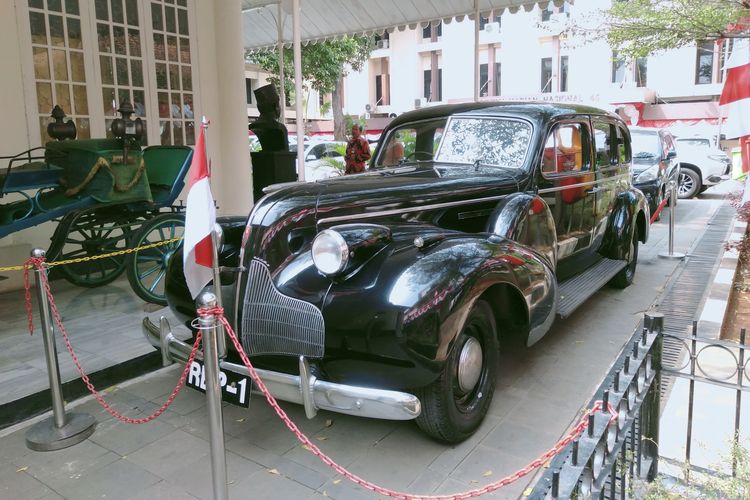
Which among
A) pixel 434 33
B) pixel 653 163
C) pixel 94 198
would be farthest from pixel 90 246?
pixel 434 33

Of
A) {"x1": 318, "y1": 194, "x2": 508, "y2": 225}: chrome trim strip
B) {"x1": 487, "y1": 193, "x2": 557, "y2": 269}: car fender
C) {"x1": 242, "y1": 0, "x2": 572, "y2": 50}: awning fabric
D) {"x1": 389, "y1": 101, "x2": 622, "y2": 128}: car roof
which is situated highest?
{"x1": 242, "y1": 0, "x2": 572, "y2": 50}: awning fabric

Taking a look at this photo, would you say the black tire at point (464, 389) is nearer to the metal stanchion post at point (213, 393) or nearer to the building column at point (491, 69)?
the metal stanchion post at point (213, 393)

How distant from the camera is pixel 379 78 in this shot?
123 ft

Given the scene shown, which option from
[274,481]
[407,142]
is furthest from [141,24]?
[274,481]

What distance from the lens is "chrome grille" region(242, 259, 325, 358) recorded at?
282 cm

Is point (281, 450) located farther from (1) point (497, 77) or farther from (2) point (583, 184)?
(1) point (497, 77)

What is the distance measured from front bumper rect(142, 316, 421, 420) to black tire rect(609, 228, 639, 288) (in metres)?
4.24

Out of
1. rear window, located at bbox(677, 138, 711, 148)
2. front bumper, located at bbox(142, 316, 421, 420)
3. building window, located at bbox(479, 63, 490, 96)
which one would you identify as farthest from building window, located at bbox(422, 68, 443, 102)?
front bumper, located at bbox(142, 316, 421, 420)

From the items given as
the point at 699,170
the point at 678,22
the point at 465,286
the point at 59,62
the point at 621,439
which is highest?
the point at 678,22

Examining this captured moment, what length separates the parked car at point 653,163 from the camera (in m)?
10.1

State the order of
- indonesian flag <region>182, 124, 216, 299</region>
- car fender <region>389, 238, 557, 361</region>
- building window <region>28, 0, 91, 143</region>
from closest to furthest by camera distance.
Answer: indonesian flag <region>182, 124, 216, 299</region> < car fender <region>389, 238, 557, 361</region> < building window <region>28, 0, 91, 143</region>

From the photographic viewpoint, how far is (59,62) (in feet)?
22.7

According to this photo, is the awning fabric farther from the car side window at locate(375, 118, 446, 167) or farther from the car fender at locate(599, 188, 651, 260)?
the car side window at locate(375, 118, 446, 167)

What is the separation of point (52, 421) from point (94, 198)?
2.62 meters
